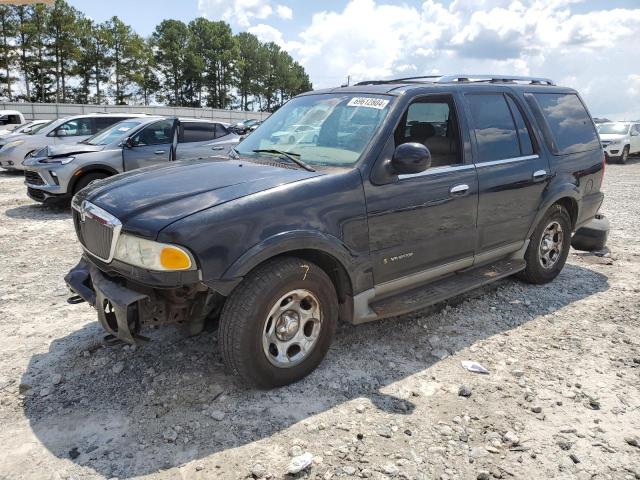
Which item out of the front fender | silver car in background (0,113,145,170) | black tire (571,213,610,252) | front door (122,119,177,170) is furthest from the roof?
silver car in background (0,113,145,170)

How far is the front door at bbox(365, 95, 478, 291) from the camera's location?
3.66m

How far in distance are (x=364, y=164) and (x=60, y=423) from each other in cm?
246

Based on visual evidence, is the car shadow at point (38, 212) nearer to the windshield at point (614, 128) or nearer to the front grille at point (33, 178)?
the front grille at point (33, 178)

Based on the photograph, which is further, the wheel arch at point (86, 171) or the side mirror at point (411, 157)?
the wheel arch at point (86, 171)

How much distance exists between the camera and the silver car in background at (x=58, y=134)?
1351cm

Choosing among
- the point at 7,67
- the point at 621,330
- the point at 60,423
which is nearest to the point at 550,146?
the point at 621,330

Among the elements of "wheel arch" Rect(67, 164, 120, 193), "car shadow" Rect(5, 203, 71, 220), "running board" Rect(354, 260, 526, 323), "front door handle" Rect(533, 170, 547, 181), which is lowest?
"car shadow" Rect(5, 203, 71, 220)

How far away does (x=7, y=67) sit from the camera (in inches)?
1726

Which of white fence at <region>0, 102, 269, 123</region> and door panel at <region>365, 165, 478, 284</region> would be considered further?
white fence at <region>0, 102, 269, 123</region>

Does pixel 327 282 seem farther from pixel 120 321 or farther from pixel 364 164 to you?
pixel 120 321

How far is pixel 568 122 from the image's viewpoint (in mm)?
5316

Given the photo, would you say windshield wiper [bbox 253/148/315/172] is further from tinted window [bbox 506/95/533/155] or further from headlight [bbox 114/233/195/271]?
A: tinted window [bbox 506/95/533/155]

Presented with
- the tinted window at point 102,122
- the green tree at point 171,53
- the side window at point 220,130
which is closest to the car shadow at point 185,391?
the side window at point 220,130

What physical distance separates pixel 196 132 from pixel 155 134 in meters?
0.87
